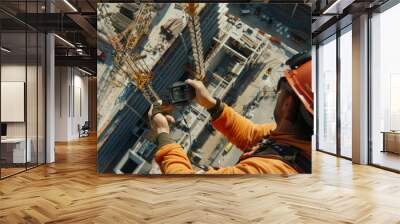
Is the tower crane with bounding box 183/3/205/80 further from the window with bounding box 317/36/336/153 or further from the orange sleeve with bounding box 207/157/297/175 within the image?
the window with bounding box 317/36/336/153

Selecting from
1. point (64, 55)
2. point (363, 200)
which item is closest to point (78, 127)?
point (64, 55)

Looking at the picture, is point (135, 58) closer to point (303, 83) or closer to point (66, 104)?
point (303, 83)

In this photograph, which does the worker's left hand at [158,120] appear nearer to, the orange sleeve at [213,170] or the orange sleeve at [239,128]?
the orange sleeve at [213,170]

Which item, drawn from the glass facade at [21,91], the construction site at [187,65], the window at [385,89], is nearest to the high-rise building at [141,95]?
the construction site at [187,65]

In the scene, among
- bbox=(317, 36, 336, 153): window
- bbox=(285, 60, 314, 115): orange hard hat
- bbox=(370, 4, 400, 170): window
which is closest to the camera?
bbox=(285, 60, 314, 115): orange hard hat

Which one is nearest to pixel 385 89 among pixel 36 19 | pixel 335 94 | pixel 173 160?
pixel 335 94

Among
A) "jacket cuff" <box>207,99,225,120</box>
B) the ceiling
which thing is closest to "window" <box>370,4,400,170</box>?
"jacket cuff" <box>207,99,225,120</box>

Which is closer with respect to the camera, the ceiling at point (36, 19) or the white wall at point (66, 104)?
the ceiling at point (36, 19)
